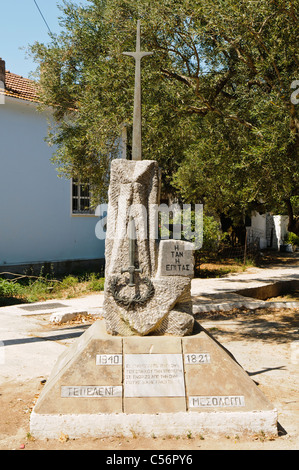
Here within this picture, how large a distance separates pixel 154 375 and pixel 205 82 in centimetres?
735

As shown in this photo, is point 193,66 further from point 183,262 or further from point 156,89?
point 183,262

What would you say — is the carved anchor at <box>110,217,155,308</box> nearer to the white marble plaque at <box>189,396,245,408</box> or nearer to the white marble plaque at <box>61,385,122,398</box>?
the white marble plaque at <box>61,385,122,398</box>

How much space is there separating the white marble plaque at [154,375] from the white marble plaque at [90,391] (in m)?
0.12

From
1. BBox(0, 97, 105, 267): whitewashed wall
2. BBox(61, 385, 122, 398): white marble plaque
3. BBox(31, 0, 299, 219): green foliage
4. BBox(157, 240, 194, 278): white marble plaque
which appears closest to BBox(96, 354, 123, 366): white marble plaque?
BBox(61, 385, 122, 398): white marble plaque

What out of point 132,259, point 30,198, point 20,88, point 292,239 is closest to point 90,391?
point 132,259

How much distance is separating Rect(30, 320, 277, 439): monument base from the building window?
11944 mm

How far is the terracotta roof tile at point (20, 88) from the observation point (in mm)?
13680

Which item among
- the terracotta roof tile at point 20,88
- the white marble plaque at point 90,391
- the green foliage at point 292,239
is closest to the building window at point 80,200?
the terracotta roof tile at point 20,88

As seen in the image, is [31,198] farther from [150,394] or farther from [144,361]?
[150,394]

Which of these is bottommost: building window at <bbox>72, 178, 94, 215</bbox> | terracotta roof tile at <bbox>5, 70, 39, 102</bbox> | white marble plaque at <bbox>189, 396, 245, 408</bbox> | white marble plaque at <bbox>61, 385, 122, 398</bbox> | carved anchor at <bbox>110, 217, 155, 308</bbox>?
white marble plaque at <bbox>189, 396, 245, 408</bbox>

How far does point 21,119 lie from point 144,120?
21.8 ft

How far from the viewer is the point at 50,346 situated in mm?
7203

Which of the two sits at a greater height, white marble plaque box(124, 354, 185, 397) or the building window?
the building window

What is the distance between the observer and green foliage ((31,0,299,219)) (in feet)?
24.4
